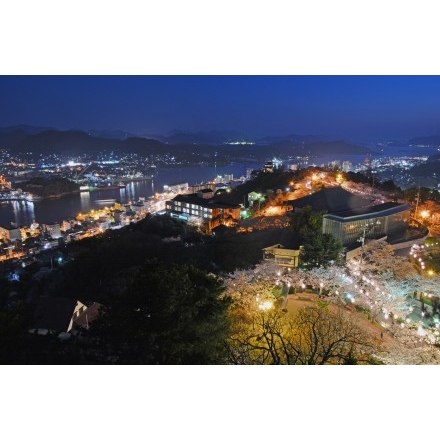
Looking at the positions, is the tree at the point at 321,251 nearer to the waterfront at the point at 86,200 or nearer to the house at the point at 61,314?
the house at the point at 61,314

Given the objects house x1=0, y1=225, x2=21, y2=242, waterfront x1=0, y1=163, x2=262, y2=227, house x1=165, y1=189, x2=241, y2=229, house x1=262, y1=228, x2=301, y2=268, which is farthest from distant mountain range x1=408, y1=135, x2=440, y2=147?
house x1=0, y1=225, x2=21, y2=242

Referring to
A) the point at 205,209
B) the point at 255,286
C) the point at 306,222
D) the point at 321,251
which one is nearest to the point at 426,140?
the point at 205,209

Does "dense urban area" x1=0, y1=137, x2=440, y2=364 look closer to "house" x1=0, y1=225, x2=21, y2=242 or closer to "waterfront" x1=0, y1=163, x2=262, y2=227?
"house" x1=0, y1=225, x2=21, y2=242

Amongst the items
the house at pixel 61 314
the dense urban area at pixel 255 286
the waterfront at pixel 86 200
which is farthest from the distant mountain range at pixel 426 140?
the waterfront at pixel 86 200

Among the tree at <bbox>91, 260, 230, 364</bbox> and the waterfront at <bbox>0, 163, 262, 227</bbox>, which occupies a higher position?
the tree at <bbox>91, 260, 230, 364</bbox>

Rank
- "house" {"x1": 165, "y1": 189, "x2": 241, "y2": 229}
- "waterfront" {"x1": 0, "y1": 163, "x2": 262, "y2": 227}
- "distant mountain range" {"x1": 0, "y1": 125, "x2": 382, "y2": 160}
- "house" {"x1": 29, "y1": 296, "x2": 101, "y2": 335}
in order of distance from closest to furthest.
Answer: "house" {"x1": 29, "y1": 296, "x2": 101, "y2": 335} < "house" {"x1": 165, "y1": 189, "x2": 241, "y2": 229} < "waterfront" {"x1": 0, "y1": 163, "x2": 262, "y2": 227} < "distant mountain range" {"x1": 0, "y1": 125, "x2": 382, "y2": 160}

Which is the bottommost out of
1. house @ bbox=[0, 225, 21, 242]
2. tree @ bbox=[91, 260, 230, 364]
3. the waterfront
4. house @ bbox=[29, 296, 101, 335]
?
the waterfront
